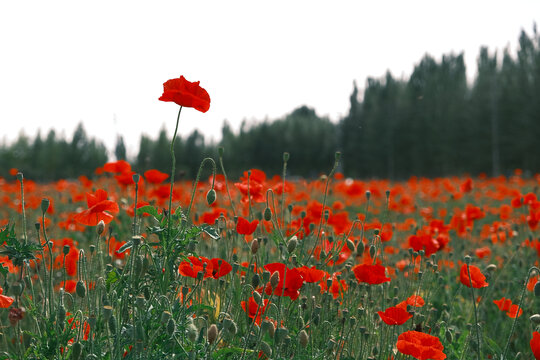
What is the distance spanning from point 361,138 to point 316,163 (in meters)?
7.81

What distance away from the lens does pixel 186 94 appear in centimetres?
158

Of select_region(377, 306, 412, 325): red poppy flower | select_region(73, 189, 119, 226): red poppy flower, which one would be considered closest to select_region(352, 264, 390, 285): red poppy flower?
select_region(377, 306, 412, 325): red poppy flower

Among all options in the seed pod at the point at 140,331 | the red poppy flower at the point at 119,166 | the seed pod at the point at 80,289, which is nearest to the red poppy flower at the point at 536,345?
the seed pod at the point at 140,331

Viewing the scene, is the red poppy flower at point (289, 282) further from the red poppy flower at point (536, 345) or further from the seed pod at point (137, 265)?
the red poppy flower at point (536, 345)

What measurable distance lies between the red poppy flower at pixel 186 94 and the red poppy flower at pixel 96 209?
16.5 inches

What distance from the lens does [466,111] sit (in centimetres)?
2866

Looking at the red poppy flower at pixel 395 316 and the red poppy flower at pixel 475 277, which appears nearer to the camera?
the red poppy flower at pixel 395 316

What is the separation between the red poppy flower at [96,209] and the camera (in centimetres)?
167

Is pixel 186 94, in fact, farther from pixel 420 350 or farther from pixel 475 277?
pixel 475 277

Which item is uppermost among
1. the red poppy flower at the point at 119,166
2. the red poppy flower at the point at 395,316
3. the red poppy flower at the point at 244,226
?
the red poppy flower at the point at 119,166

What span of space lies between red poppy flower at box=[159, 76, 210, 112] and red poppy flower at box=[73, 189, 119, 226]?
0.42 meters

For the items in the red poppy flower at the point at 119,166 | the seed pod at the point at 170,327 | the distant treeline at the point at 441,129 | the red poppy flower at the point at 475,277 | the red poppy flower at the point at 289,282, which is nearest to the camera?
the seed pod at the point at 170,327

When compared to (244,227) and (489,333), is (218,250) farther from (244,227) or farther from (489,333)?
(489,333)

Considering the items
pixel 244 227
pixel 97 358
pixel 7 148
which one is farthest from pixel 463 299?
pixel 7 148
